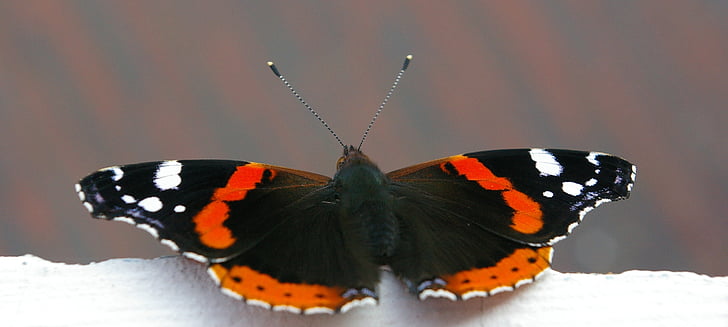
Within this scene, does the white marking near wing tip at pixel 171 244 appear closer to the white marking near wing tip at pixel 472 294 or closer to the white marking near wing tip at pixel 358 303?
the white marking near wing tip at pixel 358 303

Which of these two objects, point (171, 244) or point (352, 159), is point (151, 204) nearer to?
point (171, 244)

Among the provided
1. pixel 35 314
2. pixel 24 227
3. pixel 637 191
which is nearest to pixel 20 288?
pixel 35 314

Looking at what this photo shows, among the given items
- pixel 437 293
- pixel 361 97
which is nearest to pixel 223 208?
pixel 437 293

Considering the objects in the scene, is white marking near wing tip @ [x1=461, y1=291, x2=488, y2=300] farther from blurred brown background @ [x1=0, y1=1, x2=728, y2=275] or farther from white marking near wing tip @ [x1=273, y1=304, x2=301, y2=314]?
blurred brown background @ [x1=0, y1=1, x2=728, y2=275]

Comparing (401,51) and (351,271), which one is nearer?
(351,271)

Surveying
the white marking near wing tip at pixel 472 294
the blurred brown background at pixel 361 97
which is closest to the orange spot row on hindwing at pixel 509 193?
the white marking near wing tip at pixel 472 294

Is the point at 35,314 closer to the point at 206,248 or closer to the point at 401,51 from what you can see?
the point at 206,248
